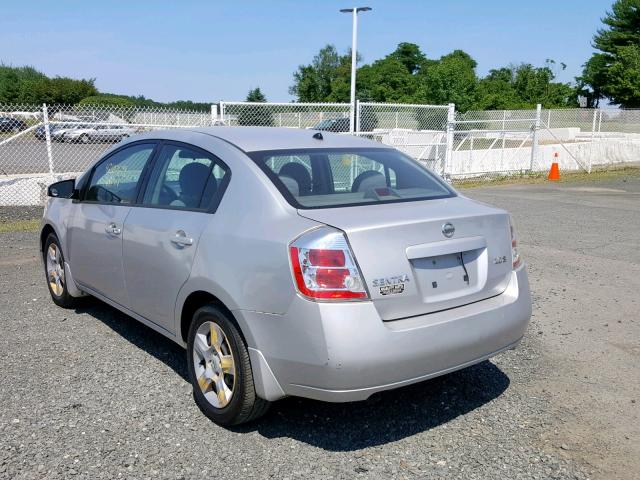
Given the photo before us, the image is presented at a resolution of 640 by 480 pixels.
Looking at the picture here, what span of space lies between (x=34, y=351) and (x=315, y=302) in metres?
2.68

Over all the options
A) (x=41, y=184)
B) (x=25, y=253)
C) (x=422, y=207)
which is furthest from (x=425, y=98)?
(x=422, y=207)

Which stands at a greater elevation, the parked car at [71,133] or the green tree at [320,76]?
the green tree at [320,76]

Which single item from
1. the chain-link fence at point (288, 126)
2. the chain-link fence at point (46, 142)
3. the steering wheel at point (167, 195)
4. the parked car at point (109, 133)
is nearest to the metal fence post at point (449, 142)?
the chain-link fence at point (288, 126)

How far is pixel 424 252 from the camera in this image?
10.3 feet

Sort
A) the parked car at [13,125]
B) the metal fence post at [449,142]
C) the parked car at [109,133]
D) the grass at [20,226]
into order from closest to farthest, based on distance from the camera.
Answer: the grass at [20,226] → the parked car at [13,125] → the parked car at [109,133] → the metal fence post at [449,142]

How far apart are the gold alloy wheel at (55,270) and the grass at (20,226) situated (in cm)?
397

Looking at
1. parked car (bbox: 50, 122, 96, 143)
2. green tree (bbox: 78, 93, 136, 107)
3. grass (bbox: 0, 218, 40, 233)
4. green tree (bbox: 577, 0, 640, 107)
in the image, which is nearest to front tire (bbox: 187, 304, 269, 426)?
grass (bbox: 0, 218, 40, 233)

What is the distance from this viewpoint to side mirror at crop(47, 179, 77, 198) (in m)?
5.11

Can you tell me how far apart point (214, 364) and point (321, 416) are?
70cm

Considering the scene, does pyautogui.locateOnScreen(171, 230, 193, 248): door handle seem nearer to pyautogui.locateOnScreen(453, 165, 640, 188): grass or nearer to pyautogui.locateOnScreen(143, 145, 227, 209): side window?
pyautogui.locateOnScreen(143, 145, 227, 209): side window

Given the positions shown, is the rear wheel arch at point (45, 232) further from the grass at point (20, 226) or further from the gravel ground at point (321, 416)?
the grass at point (20, 226)

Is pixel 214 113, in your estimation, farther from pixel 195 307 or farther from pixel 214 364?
pixel 214 364

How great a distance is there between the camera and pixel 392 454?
3219 millimetres

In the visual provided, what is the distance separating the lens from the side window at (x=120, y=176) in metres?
4.41
